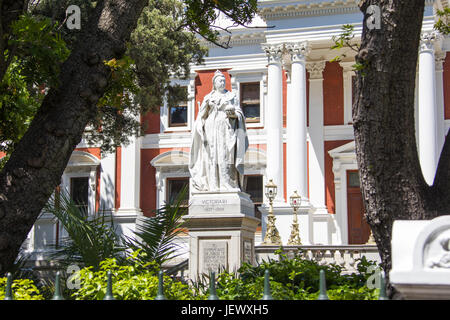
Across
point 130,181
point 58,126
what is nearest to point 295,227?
point 130,181

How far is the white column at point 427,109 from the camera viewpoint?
25.1 metres

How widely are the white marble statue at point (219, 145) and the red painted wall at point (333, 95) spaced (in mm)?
17623

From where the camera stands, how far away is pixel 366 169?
489cm

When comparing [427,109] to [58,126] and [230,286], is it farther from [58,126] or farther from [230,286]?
[58,126]

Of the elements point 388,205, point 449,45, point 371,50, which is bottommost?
point 388,205

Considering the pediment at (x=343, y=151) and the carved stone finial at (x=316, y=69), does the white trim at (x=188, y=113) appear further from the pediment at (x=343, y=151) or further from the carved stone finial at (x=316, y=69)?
the pediment at (x=343, y=151)

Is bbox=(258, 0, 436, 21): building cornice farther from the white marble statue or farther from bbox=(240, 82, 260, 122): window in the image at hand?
the white marble statue

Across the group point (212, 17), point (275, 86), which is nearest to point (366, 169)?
point (212, 17)

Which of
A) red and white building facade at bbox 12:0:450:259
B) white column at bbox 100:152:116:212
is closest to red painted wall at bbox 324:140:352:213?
red and white building facade at bbox 12:0:450:259

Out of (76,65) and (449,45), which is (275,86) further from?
(76,65)

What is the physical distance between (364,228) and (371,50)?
23862mm

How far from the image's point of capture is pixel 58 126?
5207 mm

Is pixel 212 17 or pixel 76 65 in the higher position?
pixel 212 17

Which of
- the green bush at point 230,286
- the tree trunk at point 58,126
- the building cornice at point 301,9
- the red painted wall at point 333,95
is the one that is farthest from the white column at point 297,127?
the tree trunk at point 58,126
